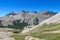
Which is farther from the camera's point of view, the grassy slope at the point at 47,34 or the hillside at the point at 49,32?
the hillside at the point at 49,32

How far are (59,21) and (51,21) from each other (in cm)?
1230

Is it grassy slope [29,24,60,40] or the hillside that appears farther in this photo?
the hillside

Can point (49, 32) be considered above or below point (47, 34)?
above

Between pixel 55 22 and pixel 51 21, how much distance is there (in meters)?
8.25

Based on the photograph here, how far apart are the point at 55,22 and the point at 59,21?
4.82 m

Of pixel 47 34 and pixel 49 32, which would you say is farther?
pixel 49 32

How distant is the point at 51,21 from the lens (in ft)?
643

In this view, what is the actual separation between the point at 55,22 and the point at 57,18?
7.51 meters

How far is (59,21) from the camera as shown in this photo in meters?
186

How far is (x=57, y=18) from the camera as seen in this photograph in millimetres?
193625
